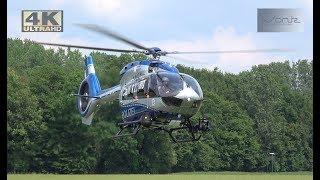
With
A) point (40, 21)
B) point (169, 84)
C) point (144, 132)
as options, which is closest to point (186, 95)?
point (169, 84)

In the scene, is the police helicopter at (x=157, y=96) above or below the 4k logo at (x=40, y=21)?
below

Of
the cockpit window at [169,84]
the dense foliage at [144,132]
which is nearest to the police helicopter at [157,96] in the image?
the cockpit window at [169,84]

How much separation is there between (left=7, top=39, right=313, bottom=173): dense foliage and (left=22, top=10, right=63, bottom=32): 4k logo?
326 inches

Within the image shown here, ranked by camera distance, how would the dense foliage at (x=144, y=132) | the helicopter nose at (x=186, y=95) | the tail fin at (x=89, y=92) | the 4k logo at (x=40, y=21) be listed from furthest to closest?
the dense foliage at (x=144, y=132) → the tail fin at (x=89, y=92) → the 4k logo at (x=40, y=21) → the helicopter nose at (x=186, y=95)

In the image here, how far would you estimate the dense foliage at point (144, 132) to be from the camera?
43.9 meters

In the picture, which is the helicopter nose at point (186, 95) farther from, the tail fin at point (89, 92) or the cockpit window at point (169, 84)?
the tail fin at point (89, 92)

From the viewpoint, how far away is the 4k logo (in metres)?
28.1

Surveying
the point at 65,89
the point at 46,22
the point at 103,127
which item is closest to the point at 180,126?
the point at 46,22

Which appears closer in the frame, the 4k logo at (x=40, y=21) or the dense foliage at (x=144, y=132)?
the 4k logo at (x=40, y=21)

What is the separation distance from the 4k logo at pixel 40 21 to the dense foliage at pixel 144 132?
27.2 feet

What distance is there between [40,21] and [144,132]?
18.7 metres

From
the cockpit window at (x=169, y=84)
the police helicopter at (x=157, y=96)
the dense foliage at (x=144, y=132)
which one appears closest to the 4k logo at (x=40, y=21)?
the police helicopter at (x=157, y=96)

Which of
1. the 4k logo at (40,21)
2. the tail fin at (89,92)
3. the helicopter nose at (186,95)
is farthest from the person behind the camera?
the tail fin at (89,92)

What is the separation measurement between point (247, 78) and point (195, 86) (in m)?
32.9
